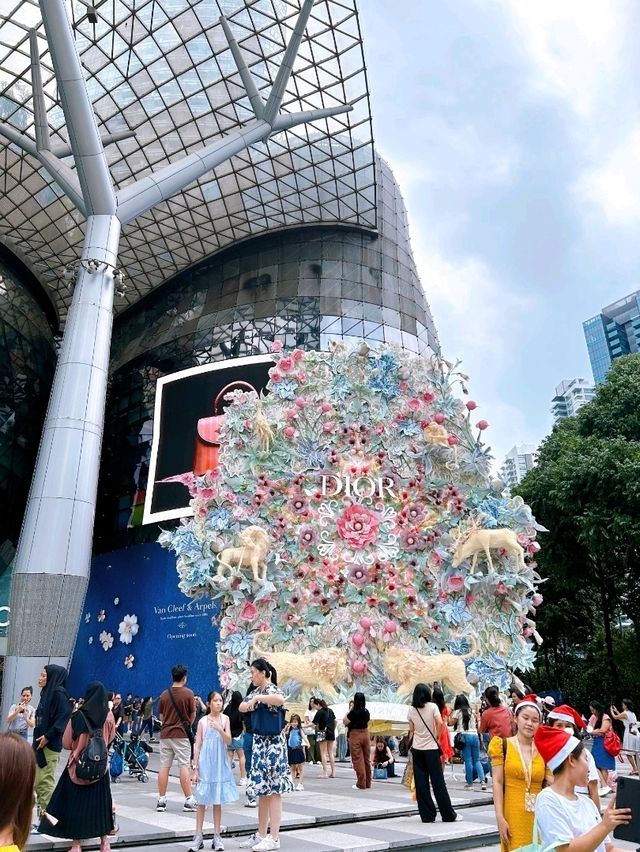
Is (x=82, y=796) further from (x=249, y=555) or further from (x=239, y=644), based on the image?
(x=249, y=555)

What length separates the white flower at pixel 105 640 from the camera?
26.1m

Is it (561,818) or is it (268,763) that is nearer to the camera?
(561,818)

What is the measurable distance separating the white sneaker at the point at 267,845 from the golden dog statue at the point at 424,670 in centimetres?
957

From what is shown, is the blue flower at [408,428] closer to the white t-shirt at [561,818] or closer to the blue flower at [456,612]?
the blue flower at [456,612]

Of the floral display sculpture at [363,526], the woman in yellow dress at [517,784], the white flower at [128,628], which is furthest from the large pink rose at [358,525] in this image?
the white flower at [128,628]

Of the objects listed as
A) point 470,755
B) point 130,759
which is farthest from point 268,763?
point 130,759

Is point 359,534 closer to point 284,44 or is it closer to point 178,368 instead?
point 178,368

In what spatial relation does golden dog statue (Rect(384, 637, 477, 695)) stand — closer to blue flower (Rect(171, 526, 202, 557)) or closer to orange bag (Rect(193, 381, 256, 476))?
blue flower (Rect(171, 526, 202, 557))

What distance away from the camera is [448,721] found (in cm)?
1348

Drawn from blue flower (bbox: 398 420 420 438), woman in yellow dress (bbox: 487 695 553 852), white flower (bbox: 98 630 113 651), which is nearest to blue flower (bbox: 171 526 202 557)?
blue flower (bbox: 398 420 420 438)

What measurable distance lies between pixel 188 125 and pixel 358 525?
815 inches

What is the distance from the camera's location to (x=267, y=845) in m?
5.67

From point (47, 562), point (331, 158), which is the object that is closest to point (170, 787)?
point (47, 562)

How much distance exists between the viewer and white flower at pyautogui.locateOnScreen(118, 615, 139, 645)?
25.2 metres
